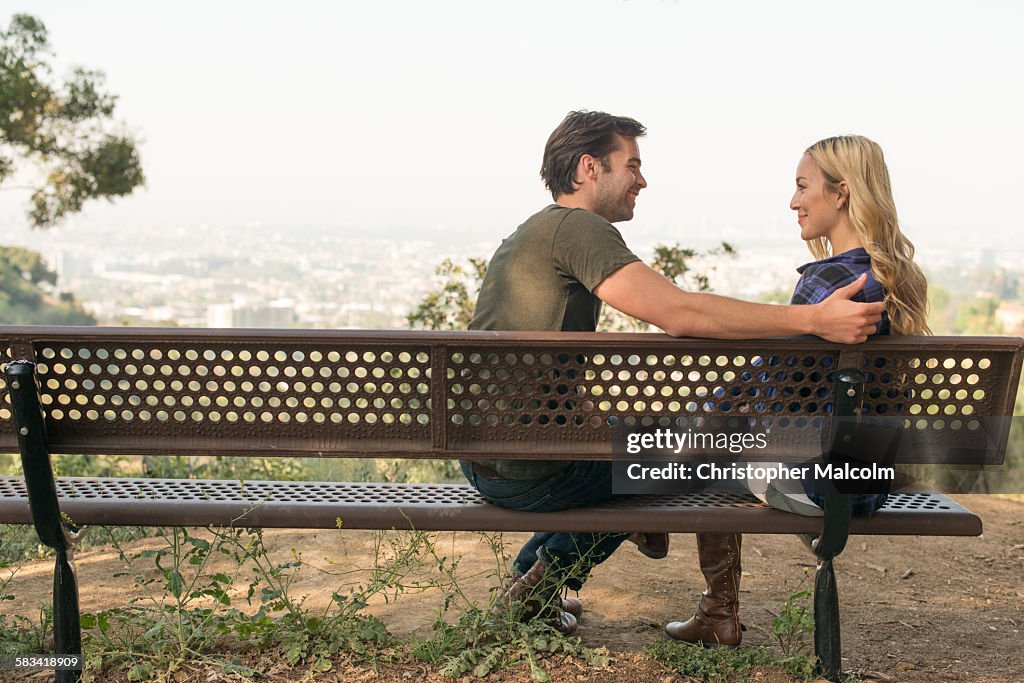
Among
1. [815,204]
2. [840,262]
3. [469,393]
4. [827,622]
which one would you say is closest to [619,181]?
[815,204]

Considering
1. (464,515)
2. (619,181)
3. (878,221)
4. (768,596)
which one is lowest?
(768,596)

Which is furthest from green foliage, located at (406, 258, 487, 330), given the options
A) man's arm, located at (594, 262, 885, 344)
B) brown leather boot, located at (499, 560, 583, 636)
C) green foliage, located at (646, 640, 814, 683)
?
man's arm, located at (594, 262, 885, 344)

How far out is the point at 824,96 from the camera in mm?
51406

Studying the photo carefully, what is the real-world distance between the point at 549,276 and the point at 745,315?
21.8 inches

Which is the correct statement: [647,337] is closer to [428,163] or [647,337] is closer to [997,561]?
[997,561]

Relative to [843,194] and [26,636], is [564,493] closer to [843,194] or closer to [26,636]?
[843,194]

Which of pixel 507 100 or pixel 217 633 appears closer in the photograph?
pixel 217 633

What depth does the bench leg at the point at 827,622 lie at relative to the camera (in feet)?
9.16

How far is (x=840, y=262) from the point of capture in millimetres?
2764

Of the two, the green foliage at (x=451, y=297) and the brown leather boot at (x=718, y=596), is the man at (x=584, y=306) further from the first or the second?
the green foliage at (x=451, y=297)

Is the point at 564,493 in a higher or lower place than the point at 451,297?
lower

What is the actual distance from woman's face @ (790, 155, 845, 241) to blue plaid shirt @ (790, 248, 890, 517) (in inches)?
5.8

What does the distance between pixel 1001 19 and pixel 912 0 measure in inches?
157

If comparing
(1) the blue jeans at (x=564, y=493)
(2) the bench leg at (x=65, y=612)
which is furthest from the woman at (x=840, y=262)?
(2) the bench leg at (x=65, y=612)
